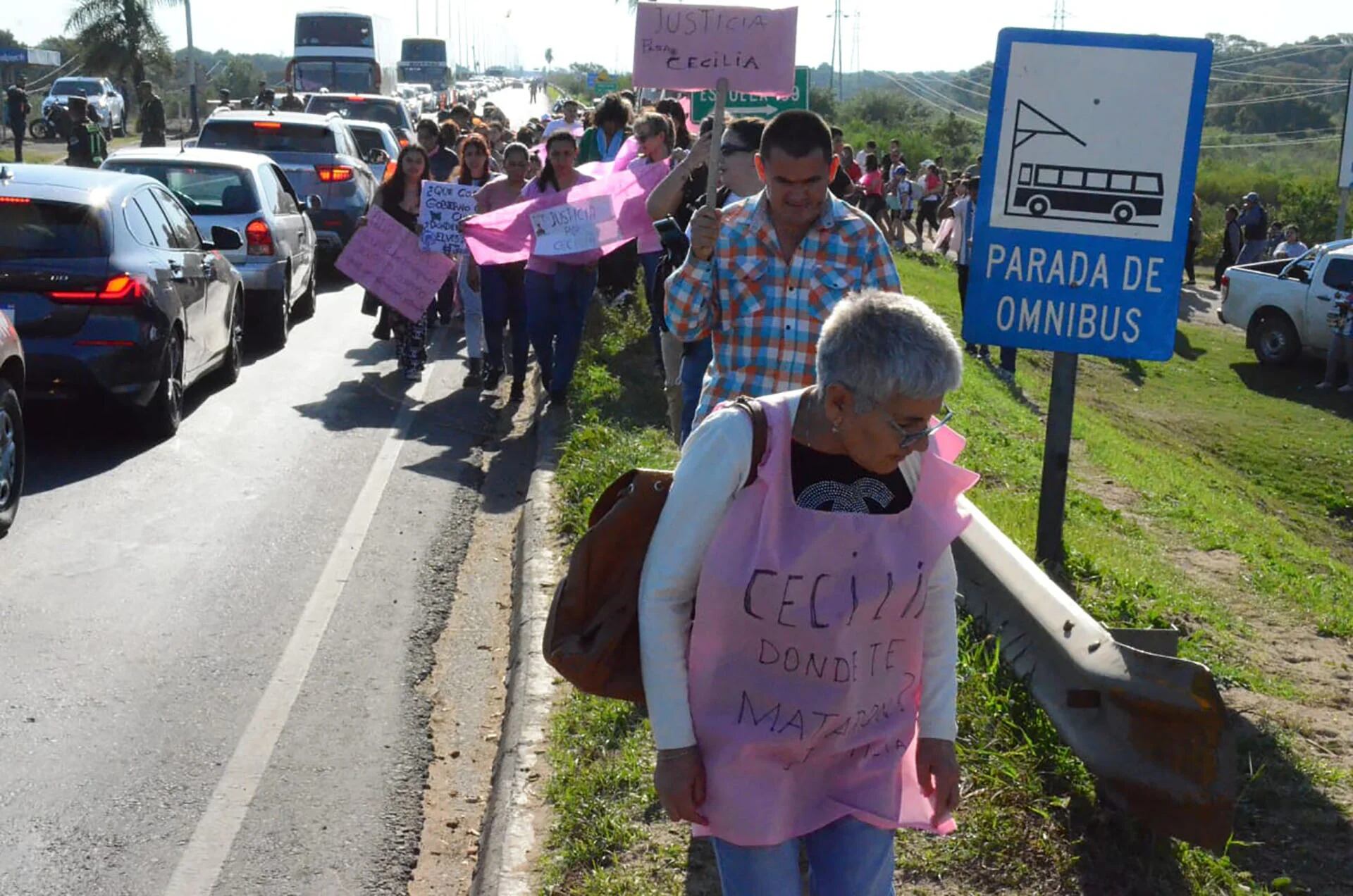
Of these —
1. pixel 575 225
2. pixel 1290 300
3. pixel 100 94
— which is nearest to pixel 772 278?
pixel 575 225

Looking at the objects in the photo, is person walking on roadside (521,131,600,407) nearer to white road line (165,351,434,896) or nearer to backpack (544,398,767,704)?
white road line (165,351,434,896)

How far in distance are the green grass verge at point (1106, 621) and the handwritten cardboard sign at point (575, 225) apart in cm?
105

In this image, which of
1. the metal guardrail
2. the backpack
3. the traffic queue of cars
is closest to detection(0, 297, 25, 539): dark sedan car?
the traffic queue of cars

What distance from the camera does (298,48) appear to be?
4003 cm

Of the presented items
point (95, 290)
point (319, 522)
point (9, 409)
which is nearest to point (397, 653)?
point (319, 522)

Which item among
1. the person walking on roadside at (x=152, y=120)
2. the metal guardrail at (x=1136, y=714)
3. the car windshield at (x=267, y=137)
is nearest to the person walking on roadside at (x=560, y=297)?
the metal guardrail at (x=1136, y=714)

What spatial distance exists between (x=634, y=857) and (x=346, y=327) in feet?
40.6

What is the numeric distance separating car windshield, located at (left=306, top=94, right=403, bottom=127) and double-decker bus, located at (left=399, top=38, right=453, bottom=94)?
147 feet

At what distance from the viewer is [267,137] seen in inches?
754

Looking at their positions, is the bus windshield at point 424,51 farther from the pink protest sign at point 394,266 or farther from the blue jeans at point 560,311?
the blue jeans at point 560,311

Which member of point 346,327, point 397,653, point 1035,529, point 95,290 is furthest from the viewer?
point 346,327

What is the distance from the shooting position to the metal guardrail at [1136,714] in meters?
4.10

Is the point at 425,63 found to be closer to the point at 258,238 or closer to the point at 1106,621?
the point at 258,238

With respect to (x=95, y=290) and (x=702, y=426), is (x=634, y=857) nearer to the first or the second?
(x=702, y=426)
